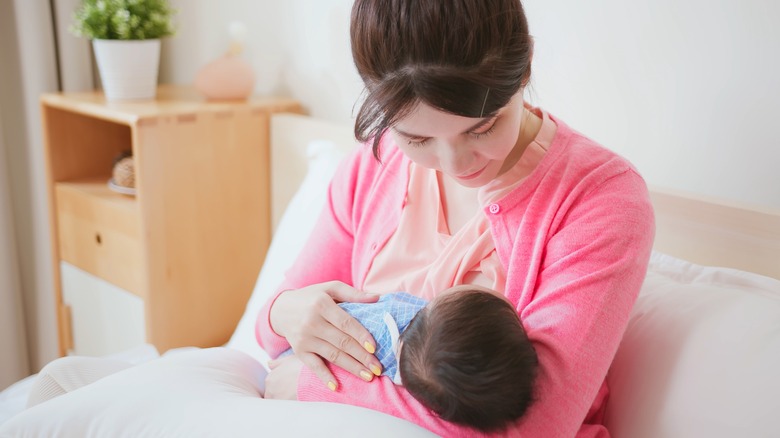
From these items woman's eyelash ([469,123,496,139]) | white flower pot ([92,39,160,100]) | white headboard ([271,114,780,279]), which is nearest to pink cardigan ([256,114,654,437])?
woman's eyelash ([469,123,496,139])

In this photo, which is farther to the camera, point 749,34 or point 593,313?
point 749,34

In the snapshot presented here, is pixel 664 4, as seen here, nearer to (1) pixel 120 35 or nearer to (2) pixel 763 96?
(2) pixel 763 96

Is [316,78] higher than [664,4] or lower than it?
lower

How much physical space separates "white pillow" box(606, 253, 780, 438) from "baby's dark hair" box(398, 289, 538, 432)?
0.22m

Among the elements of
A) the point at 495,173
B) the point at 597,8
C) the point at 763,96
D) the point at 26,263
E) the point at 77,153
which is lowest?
the point at 26,263

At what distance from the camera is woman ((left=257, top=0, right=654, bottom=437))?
785mm

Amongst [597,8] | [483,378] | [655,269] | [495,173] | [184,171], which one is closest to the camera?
[483,378]

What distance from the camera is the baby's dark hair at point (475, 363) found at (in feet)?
2.57

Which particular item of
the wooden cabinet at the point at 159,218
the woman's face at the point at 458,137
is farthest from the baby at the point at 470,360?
the wooden cabinet at the point at 159,218

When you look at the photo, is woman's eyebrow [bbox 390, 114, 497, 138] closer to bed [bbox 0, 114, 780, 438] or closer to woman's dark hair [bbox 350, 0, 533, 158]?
woman's dark hair [bbox 350, 0, 533, 158]

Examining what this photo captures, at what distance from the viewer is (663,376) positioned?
3.01ft

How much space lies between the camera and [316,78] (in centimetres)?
190

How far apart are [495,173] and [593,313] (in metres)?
0.24

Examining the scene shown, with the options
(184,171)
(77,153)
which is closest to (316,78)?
(184,171)
